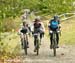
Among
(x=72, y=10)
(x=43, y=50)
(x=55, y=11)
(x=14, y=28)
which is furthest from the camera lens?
(x=72, y=10)

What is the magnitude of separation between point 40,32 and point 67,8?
27.6 meters

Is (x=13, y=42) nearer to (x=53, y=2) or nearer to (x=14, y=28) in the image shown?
(x=14, y=28)

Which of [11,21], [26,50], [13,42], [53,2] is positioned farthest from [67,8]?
[26,50]

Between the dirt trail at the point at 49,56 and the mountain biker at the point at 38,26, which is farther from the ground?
the mountain biker at the point at 38,26

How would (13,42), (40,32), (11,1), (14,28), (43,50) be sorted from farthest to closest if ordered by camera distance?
1. (14,28)
2. (13,42)
3. (43,50)
4. (40,32)
5. (11,1)

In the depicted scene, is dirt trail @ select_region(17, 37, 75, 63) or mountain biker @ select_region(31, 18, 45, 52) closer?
dirt trail @ select_region(17, 37, 75, 63)

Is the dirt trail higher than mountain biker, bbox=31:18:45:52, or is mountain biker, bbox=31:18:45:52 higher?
mountain biker, bbox=31:18:45:52

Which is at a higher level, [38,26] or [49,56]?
[38,26]

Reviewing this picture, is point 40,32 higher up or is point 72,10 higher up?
point 40,32

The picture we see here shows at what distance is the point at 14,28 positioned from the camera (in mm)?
34188

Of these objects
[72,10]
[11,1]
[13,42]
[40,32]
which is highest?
[11,1]

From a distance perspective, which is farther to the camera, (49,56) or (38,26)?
(49,56)

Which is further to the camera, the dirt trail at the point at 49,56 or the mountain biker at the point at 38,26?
the mountain biker at the point at 38,26

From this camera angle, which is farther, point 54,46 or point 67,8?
point 67,8
